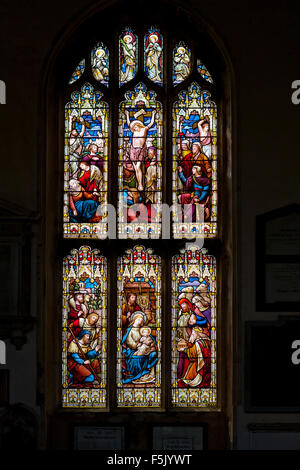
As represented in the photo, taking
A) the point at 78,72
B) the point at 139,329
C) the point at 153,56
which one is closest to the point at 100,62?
the point at 78,72

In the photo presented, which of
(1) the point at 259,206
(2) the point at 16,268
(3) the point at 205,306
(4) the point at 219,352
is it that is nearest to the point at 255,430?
(4) the point at 219,352

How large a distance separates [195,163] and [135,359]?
1786 mm

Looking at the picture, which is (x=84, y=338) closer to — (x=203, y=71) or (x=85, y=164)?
(x=85, y=164)

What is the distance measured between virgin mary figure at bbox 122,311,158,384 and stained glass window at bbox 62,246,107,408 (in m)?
0.18

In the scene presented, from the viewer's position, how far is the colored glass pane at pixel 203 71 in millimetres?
5609

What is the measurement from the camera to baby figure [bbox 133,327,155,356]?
5.40 meters

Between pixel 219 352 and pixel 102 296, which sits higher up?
pixel 102 296

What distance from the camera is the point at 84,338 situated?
213 inches

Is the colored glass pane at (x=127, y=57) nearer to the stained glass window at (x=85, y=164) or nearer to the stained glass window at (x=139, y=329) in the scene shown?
the stained glass window at (x=85, y=164)

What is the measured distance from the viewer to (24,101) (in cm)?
529

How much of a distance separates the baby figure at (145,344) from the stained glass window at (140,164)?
840 millimetres

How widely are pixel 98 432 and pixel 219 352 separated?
1.22m
